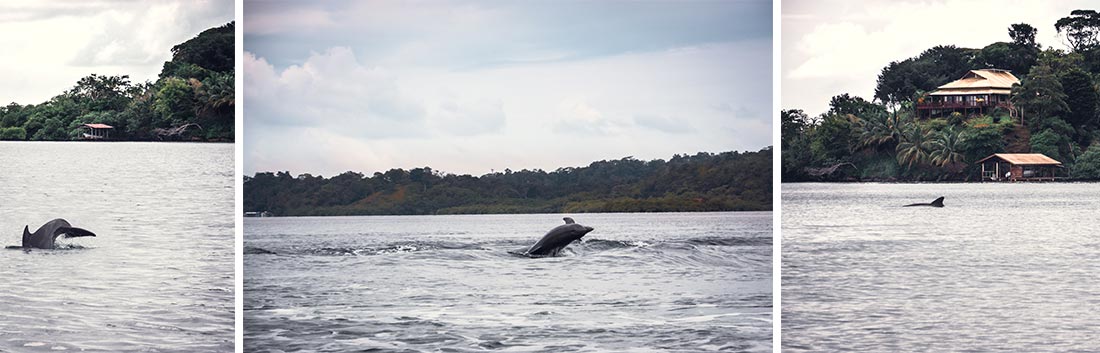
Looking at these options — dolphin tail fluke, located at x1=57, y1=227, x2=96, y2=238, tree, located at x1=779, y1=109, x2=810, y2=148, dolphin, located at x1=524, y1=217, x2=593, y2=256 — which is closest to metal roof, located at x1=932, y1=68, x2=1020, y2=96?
tree, located at x1=779, y1=109, x2=810, y2=148

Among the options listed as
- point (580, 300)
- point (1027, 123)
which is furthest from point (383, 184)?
point (1027, 123)

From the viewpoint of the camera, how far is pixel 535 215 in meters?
12.3

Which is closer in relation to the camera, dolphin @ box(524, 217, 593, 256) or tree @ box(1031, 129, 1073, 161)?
dolphin @ box(524, 217, 593, 256)

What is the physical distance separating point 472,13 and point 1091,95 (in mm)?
5943

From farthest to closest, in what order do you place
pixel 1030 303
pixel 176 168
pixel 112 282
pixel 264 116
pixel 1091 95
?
pixel 264 116, pixel 1091 95, pixel 176 168, pixel 1030 303, pixel 112 282

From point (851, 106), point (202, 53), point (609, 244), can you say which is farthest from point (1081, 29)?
point (202, 53)

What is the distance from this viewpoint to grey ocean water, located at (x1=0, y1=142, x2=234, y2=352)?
562cm

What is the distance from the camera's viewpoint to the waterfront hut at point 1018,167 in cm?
936

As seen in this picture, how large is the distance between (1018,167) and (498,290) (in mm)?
4810

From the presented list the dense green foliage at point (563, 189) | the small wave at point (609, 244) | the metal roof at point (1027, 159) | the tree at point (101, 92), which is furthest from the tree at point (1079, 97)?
the tree at point (101, 92)

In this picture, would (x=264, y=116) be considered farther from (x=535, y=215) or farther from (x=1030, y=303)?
(x=1030, y=303)

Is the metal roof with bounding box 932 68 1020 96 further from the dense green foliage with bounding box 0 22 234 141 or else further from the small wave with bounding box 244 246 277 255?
the dense green foliage with bounding box 0 22 234 141

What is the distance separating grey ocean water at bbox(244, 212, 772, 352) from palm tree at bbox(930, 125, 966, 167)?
1.52 m

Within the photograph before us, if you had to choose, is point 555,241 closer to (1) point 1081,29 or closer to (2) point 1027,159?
(2) point 1027,159
